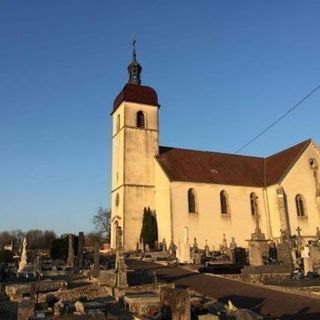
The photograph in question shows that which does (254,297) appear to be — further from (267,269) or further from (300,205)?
(300,205)

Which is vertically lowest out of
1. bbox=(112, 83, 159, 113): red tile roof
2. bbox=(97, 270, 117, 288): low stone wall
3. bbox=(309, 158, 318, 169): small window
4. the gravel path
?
the gravel path

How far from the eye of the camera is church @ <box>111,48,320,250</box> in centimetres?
3134

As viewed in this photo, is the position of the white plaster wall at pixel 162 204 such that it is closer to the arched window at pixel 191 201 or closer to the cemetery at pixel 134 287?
the arched window at pixel 191 201

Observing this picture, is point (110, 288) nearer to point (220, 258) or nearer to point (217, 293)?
point (217, 293)

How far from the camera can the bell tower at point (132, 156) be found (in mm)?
32562

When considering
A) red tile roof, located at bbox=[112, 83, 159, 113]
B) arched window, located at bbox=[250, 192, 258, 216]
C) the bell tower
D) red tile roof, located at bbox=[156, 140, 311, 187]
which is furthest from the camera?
red tile roof, located at bbox=[112, 83, 159, 113]

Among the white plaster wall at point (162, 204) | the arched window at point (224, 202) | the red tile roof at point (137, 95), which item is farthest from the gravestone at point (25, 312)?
the red tile roof at point (137, 95)

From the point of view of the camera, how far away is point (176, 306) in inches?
300

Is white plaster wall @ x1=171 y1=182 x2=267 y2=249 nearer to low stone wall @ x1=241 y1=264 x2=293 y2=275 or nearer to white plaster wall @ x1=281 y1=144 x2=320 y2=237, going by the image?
white plaster wall @ x1=281 y1=144 x2=320 y2=237

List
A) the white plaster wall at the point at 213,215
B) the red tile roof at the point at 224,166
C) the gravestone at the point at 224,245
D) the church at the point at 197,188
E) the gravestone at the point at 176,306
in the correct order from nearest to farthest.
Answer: the gravestone at the point at 176,306 → the gravestone at the point at 224,245 → the white plaster wall at the point at 213,215 → the church at the point at 197,188 → the red tile roof at the point at 224,166

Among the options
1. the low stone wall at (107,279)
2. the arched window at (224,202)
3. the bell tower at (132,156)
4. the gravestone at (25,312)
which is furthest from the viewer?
the arched window at (224,202)

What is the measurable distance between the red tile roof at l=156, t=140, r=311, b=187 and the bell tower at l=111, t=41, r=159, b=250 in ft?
5.97

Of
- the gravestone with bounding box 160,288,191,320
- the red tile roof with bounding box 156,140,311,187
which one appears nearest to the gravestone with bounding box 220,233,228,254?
the red tile roof with bounding box 156,140,311,187

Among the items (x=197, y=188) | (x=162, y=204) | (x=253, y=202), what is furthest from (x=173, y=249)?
(x=253, y=202)
